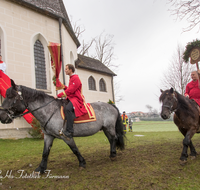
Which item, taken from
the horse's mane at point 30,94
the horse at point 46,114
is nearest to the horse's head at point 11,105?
the horse at point 46,114

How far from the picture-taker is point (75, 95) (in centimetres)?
479

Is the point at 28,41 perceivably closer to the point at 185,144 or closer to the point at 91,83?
the point at 91,83

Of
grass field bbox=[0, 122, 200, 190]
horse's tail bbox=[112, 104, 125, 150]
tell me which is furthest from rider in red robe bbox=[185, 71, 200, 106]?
horse's tail bbox=[112, 104, 125, 150]

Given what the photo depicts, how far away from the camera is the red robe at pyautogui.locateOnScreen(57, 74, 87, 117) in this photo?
4629mm

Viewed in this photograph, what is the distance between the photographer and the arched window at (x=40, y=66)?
1185 centimetres

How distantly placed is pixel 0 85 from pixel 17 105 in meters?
5.88

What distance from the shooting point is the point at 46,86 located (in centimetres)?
1220

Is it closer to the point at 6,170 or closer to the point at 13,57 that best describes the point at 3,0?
the point at 13,57

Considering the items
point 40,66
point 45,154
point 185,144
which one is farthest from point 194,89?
point 40,66

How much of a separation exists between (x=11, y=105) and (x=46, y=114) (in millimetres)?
845

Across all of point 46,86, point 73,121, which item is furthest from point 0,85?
point 73,121

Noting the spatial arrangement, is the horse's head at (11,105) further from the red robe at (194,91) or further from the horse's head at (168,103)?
the red robe at (194,91)

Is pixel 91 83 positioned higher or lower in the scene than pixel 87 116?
higher

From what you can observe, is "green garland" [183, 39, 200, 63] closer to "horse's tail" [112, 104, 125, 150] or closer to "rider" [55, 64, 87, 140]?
"horse's tail" [112, 104, 125, 150]
